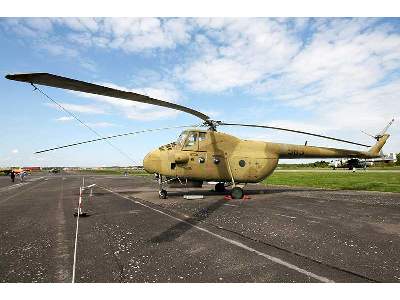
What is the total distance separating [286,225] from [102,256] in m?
5.95

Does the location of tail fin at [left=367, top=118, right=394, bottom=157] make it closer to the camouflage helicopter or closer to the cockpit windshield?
the camouflage helicopter

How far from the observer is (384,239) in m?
8.06

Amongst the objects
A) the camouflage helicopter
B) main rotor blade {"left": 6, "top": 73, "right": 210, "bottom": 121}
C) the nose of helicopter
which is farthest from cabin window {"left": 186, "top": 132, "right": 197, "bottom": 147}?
main rotor blade {"left": 6, "top": 73, "right": 210, "bottom": 121}

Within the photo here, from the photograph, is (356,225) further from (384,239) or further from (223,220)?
(223,220)

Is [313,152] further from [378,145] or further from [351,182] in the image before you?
[351,182]

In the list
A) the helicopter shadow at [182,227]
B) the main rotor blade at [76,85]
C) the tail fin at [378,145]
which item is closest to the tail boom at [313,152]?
the tail fin at [378,145]

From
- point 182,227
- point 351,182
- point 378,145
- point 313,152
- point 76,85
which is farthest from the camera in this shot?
point 351,182

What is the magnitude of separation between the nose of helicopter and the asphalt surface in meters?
5.08

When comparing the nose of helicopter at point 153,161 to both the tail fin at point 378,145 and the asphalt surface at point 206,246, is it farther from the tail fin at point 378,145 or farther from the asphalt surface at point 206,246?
the tail fin at point 378,145

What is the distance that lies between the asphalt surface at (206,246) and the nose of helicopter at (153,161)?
5.08 metres

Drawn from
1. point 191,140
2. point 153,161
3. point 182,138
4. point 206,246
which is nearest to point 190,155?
point 191,140

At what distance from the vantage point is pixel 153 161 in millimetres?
17906

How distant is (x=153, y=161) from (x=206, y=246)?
10.9m

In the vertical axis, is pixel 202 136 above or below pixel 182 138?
above
